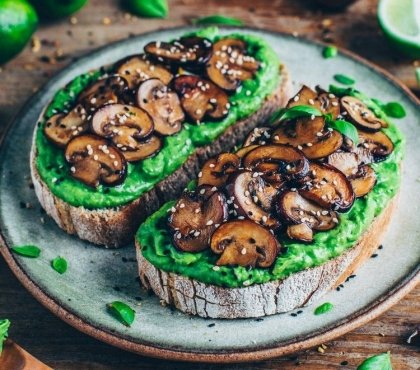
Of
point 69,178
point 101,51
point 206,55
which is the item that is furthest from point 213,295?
point 101,51

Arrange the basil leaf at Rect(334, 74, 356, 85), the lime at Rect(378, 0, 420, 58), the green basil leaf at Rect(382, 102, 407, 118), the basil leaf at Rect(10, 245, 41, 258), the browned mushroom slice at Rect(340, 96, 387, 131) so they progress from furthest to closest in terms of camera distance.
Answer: the lime at Rect(378, 0, 420, 58), the basil leaf at Rect(334, 74, 356, 85), the green basil leaf at Rect(382, 102, 407, 118), the browned mushroom slice at Rect(340, 96, 387, 131), the basil leaf at Rect(10, 245, 41, 258)

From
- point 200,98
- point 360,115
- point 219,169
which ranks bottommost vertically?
point 219,169

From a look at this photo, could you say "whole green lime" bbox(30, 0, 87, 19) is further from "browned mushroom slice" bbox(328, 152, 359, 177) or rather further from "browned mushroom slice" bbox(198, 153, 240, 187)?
"browned mushroom slice" bbox(328, 152, 359, 177)

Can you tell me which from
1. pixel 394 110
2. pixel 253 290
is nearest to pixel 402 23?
pixel 394 110

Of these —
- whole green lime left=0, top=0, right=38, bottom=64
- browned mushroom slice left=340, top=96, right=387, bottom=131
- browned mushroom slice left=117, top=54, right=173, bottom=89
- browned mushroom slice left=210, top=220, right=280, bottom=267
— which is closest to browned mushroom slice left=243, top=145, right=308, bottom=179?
browned mushroom slice left=210, top=220, right=280, bottom=267

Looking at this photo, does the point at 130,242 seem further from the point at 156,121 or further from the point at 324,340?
the point at 324,340

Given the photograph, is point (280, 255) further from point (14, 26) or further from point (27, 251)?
point (14, 26)
